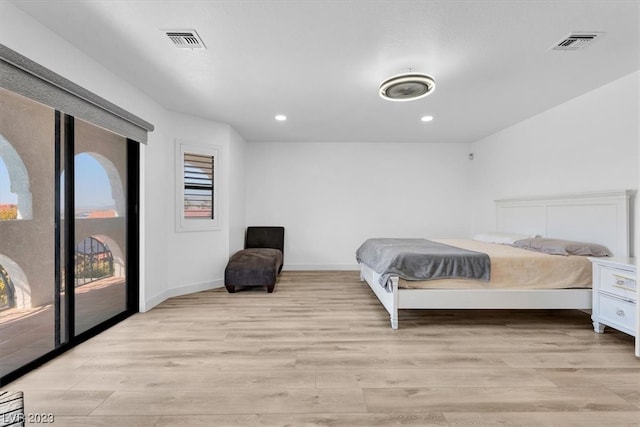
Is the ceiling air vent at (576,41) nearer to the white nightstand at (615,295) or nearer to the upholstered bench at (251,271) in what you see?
the white nightstand at (615,295)

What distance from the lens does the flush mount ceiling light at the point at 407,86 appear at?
258 centimetres

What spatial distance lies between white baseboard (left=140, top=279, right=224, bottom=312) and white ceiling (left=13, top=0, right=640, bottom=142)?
2.43m

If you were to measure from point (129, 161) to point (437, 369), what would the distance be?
12.1 ft

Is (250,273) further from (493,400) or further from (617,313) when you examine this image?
(617,313)

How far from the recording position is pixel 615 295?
2.47 metres

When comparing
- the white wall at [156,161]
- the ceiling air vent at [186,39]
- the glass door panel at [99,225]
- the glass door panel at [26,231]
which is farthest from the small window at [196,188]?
the ceiling air vent at [186,39]

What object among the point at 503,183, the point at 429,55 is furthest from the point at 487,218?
the point at 429,55

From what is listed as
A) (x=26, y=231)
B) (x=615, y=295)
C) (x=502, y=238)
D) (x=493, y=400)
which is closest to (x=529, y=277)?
(x=615, y=295)

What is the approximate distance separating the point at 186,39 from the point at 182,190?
7.42 ft

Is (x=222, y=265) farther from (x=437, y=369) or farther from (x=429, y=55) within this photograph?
(x=429, y=55)

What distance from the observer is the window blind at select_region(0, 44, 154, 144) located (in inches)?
67.9

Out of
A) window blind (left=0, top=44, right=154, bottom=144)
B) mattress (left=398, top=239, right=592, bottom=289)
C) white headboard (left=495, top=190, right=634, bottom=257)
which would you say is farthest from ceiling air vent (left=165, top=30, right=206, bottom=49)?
white headboard (left=495, top=190, right=634, bottom=257)

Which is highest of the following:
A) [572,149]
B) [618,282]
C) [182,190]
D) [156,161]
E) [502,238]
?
[572,149]

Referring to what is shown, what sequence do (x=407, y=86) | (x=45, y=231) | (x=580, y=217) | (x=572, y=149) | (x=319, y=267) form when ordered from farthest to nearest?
1. (x=319, y=267)
2. (x=572, y=149)
3. (x=580, y=217)
4. (x=407, y=86)
5. (x=45, y=231)
